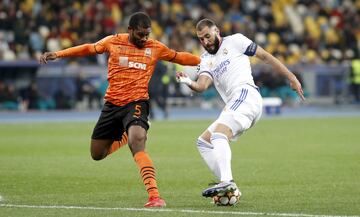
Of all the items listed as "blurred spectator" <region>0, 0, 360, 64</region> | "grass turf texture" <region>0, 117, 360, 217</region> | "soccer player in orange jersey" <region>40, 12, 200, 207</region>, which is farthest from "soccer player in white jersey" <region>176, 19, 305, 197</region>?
"blurred spectator" <region>0, 0, 360, 64</region>

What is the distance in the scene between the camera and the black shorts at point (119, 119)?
1114 cm

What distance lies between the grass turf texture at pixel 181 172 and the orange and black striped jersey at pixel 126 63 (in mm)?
1203

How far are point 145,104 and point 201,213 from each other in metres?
1.83

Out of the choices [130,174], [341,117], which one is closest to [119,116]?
[130,174]

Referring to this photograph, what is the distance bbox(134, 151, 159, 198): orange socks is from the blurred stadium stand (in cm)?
2351

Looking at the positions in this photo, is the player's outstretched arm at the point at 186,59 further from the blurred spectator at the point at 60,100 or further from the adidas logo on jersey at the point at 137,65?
the blurred spectator at the point at 60,100

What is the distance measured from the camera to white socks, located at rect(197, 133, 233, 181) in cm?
1083

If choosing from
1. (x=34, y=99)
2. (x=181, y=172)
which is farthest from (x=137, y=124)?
(x=34, y=99)

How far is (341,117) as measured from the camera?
111ft

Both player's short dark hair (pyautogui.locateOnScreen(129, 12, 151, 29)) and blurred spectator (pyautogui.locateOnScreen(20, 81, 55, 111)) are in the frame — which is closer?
player's short dark hair (pyautogui.locateOnScreen(129, 12, 151, 29))

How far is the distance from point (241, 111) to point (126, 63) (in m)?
1.40

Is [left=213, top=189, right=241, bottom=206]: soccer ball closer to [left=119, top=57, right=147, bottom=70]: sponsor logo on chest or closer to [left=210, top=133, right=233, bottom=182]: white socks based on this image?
[left=210, top=133, right=233, bottom=182]: white socks

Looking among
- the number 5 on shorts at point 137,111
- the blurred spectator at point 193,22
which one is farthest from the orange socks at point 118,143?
the blurred spectator at point 193,22

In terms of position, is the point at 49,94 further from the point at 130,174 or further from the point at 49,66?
the point at 130,174
